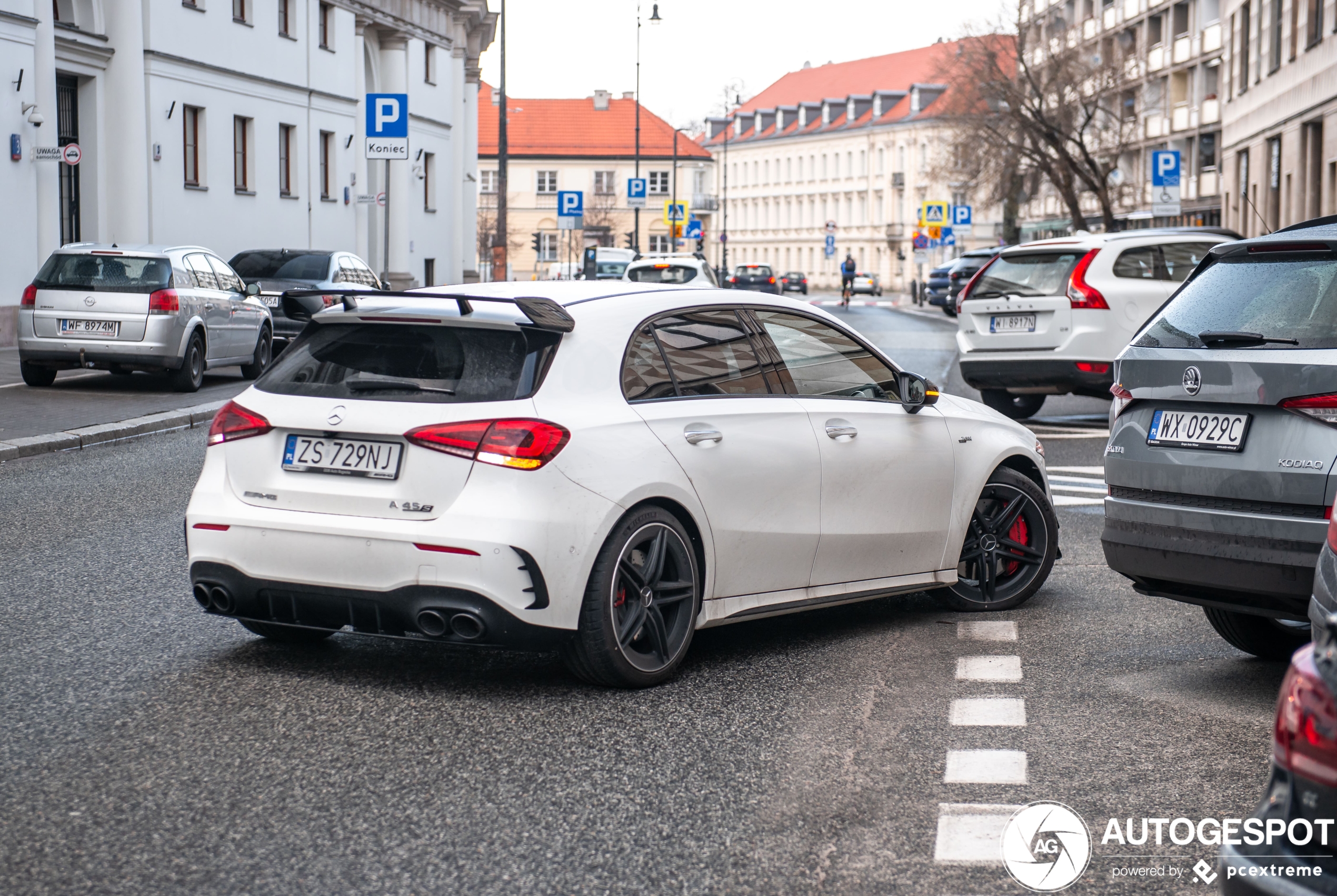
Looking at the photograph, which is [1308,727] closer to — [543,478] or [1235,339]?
[543,478]

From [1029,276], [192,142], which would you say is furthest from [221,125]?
[1029,276]

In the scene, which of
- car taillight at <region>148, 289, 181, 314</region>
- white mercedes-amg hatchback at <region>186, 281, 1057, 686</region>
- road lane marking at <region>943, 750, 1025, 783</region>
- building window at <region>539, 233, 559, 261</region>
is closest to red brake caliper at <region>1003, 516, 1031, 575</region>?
white mercedes-amg hatchback at <region>186, 281, 1057, 686</region>

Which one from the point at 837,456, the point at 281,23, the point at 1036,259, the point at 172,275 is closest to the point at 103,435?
the point at 172,275

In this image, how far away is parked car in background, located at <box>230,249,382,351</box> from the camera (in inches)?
976

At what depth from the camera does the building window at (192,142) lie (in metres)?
33.9

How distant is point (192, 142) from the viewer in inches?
1348

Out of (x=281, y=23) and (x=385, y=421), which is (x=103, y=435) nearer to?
(x=385, y=421)

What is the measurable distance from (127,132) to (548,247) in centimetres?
9801

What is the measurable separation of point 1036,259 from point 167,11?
21.6m

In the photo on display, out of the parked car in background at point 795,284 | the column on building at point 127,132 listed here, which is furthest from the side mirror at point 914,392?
the parked car in background at point 795,284

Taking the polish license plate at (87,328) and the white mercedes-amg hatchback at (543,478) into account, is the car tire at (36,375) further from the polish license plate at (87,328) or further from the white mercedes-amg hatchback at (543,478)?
the white mercedes-amg hatchback at (543,478)

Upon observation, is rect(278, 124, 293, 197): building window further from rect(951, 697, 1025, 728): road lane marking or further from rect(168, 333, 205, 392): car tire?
rect(951, 697, 1025, 728): road lane marking

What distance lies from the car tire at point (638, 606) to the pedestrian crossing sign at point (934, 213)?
59.1 meters

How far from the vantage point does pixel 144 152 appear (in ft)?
104
